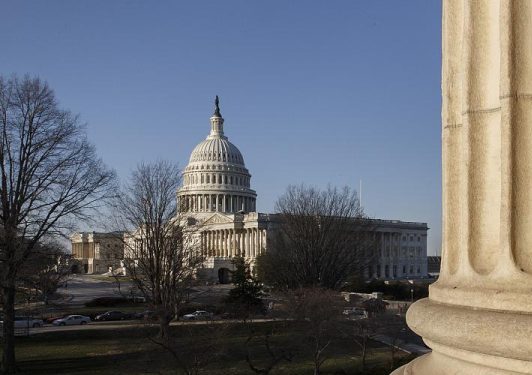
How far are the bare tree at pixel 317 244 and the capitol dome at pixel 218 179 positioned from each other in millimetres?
68743

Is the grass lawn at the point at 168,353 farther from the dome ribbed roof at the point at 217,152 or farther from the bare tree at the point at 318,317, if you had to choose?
the dome ribbed roof at the point at 217,152

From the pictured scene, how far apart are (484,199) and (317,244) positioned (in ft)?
144

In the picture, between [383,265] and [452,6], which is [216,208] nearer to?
[383,265]

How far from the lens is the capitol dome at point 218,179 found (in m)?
125

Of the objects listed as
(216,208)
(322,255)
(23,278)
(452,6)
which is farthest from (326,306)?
(216,208)

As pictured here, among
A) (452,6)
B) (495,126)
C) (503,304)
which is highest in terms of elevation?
(452,6)

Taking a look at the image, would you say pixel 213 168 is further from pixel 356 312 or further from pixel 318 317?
pixel 318 317

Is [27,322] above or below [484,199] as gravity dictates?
below

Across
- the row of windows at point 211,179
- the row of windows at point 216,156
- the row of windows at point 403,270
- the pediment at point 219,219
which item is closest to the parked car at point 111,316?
the pediment at point 219,219

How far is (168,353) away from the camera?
2367 centimetres

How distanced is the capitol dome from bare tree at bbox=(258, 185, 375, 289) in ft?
226

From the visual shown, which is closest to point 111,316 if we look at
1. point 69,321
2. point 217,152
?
point 69,321

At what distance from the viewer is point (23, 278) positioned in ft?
80.7

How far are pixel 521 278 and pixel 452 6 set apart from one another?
1.84 metres
